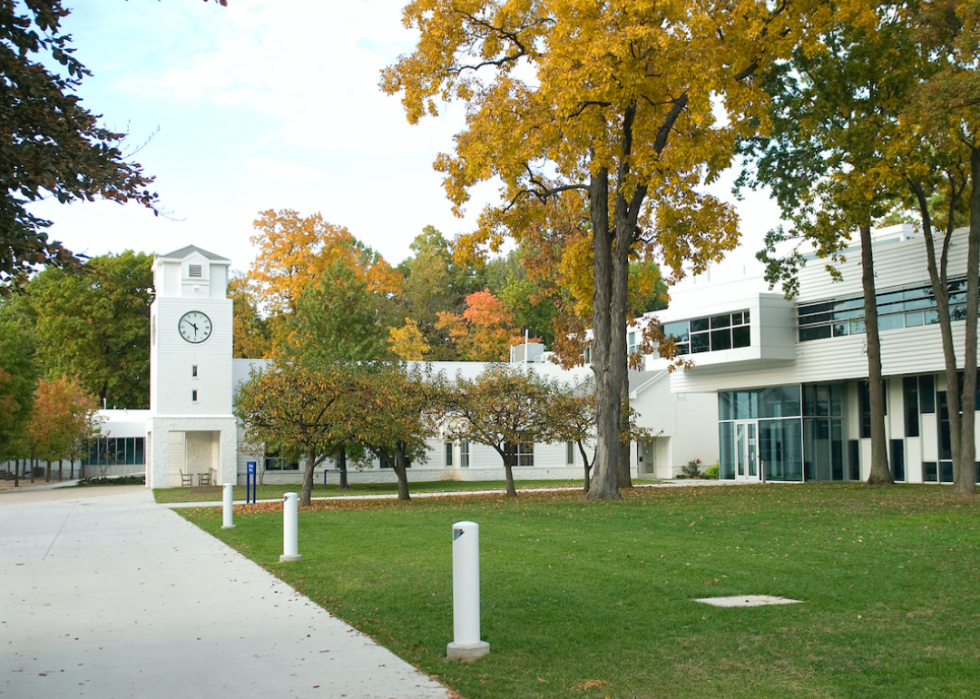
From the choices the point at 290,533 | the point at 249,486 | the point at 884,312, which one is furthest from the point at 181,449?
the point at 290,533

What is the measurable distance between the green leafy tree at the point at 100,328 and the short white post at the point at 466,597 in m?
51.7

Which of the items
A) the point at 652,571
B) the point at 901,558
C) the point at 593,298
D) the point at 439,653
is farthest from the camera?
the point at 593,298

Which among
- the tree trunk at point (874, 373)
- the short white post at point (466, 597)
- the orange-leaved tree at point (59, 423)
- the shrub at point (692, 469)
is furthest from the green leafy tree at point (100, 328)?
the short white post at point (466, 597)

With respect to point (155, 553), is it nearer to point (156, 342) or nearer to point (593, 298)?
point (593, 298)

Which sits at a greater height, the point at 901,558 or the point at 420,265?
the point at 420,265

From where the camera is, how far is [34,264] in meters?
5.62

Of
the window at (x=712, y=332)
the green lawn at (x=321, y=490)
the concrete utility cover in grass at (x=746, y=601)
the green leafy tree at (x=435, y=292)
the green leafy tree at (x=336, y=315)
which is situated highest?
the green leafy tree at (x=435, y=292)

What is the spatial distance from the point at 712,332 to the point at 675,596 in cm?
3109

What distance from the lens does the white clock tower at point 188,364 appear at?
39.3 meters

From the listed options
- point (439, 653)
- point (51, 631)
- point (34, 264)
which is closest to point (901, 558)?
point (439, 653)

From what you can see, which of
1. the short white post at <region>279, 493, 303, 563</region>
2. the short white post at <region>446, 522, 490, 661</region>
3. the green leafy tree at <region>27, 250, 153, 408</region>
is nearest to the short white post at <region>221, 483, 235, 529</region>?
the short white post at <region>279, 493, 303, 563</region>

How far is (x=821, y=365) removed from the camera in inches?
1435

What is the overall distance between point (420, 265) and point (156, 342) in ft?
108

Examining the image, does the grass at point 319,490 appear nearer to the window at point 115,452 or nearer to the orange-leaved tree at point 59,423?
the orange-leaved tree at point 59,423
